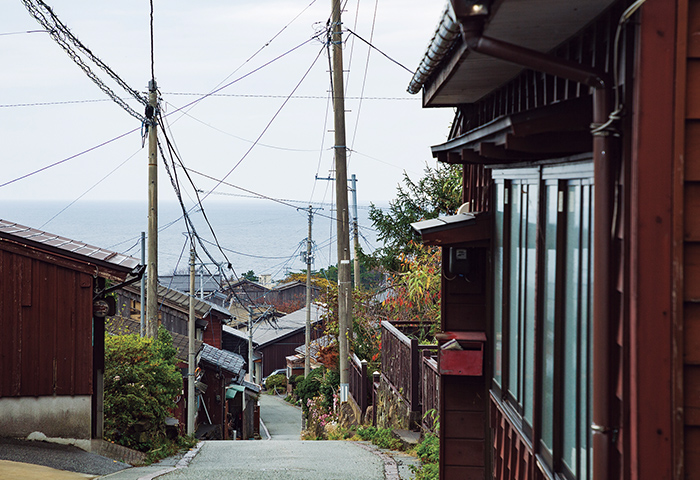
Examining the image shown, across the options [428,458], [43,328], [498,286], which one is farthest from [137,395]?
[498,286]

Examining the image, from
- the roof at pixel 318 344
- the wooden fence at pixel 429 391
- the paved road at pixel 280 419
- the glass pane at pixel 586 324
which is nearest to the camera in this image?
the glass pane at pixel 586 324

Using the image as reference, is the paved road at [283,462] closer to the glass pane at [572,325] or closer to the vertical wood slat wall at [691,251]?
the glass pane at [572,325]

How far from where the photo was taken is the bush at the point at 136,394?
421 inches

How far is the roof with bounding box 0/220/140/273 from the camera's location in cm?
957

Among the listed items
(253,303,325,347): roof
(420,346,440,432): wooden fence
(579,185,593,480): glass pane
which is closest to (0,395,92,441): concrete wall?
(420,346,440,432): wooden fence

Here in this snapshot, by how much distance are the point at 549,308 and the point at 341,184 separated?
38.4 ft

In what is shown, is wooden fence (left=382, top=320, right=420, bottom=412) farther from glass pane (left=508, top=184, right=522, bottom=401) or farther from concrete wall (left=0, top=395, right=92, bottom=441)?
glass pane (left=508, top=184, right=522, bottom=401)

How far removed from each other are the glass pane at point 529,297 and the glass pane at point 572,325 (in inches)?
25.5

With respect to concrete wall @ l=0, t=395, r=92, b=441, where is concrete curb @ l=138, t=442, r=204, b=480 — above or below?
below

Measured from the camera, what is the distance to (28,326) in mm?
9445

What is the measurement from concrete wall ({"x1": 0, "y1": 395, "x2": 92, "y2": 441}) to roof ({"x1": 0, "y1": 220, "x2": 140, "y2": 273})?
187 cm

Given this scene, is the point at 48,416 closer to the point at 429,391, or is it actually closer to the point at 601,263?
the point at 429,391

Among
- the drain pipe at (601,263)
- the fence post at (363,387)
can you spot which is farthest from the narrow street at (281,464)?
the drain pipe at (601,263)

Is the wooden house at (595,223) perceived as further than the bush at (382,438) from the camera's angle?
No
